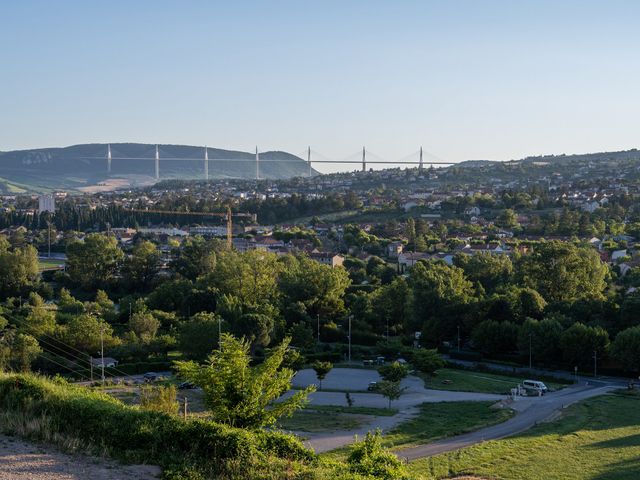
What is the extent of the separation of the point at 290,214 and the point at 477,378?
45948mm

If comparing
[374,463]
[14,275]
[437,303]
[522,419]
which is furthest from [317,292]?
[374,463]

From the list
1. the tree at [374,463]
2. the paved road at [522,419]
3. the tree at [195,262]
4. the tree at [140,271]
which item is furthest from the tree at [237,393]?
the tree at [140,271]

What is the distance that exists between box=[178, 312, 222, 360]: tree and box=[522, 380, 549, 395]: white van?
7697 millimetres

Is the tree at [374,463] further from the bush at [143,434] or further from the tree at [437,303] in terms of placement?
the tree at [437,303]

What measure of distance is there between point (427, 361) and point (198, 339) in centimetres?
590

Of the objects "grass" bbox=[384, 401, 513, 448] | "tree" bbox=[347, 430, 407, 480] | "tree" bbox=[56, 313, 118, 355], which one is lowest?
"grass" bbox=[384, 401, 513, 448]

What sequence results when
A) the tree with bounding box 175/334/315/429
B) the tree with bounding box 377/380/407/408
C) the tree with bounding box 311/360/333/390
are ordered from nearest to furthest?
the tree with bounding box 175/334/315/429 < the tree with bounding box 377/380/407/408 < the tree with bounding box 311/360/333/390

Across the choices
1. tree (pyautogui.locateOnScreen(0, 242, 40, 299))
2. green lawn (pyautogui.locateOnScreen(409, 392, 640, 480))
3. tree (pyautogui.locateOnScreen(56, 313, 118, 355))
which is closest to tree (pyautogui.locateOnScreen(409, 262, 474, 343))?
green lawn (pyautogui.locateOnScreen(409, 392, 640, 480))

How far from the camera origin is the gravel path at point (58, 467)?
545cm

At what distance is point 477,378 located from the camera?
19.8 metres

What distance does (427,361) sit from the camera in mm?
19641

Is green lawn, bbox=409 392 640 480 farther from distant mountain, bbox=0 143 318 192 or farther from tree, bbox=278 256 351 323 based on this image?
distant mountain, bbox=0 143 318 192

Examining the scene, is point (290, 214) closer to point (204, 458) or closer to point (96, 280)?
point (96, 280)

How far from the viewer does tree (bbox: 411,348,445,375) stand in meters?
19.7
